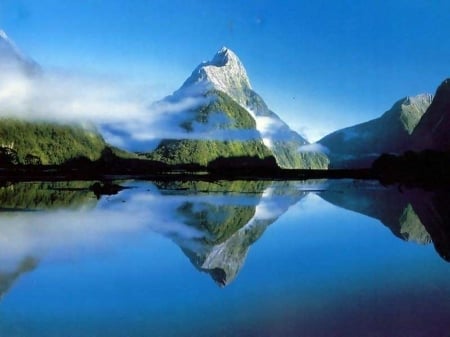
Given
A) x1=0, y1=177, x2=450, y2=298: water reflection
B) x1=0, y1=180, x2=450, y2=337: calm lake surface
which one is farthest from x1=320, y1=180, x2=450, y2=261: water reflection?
x1=0, y1=180, x2=450, y2=337: calm lake surface

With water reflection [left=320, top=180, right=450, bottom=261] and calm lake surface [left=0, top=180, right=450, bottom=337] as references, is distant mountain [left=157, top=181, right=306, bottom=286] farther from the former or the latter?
water reflection [left=320, top=180, right=450, bottom=261]

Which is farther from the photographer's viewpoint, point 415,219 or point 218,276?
point 415,219

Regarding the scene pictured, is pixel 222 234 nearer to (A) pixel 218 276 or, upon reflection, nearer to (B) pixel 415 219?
(A) pixel 218 276

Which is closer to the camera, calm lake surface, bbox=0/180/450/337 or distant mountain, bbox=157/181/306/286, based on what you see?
calm lake surface, bbox=0/180/450/337

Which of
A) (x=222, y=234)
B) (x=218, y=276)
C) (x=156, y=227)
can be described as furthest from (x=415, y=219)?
(x=218, y=276)

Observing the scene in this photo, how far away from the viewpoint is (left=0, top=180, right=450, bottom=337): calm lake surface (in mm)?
14359

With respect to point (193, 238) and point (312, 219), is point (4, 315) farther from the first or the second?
point (312, 219)

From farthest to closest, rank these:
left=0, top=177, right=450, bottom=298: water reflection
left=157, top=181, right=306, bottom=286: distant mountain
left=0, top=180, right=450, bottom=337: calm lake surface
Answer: left=0, top=177, right=450, bottom=298: water reflection → left=157, top=181, right=306, bottom=286: distant mountain → left=0, top=180, right=450, bottom=337: calm lake surface

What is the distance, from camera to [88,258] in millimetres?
23922

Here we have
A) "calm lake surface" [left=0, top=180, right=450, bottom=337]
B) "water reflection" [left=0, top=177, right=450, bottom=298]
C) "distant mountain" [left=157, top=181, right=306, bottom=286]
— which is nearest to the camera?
"calm lake surface" [left=0, top=180, right=450, bottom=337]

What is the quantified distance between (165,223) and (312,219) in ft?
47.3

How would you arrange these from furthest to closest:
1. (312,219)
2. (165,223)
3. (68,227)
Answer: (312,219), (165,223), (68,227)

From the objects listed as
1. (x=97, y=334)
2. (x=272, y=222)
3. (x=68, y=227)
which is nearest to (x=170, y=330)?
(x=97, y=334)

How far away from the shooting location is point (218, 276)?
19.8m
